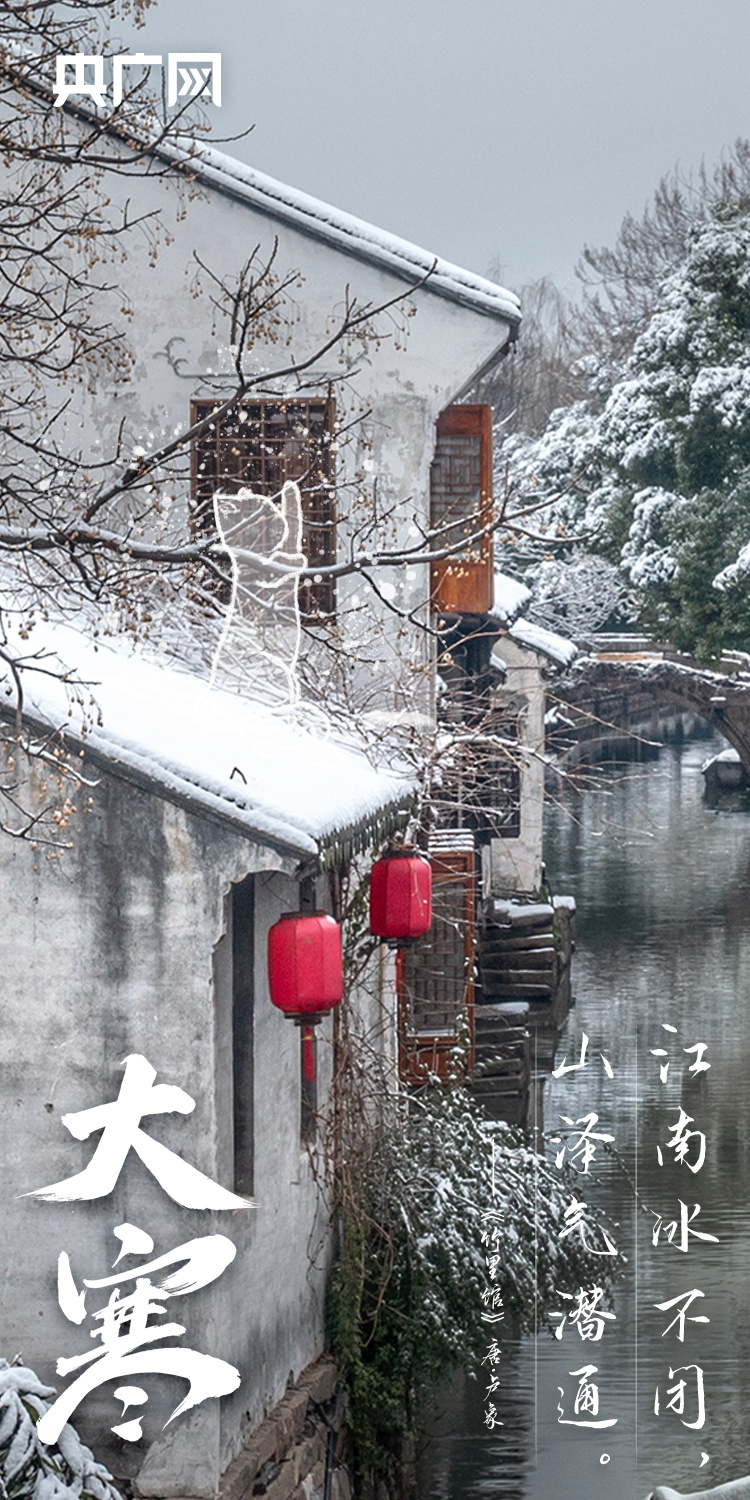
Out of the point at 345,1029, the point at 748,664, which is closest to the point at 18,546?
the point at 345,1029

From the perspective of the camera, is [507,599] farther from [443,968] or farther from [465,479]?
[465,479]

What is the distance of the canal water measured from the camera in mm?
12281

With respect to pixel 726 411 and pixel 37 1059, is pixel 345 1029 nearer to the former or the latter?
pixel 37 1059

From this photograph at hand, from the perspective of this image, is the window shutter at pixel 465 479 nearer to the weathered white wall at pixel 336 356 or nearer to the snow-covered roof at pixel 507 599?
the weathered white wall at pixel 336 356

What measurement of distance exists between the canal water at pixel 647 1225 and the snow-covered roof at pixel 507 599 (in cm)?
308

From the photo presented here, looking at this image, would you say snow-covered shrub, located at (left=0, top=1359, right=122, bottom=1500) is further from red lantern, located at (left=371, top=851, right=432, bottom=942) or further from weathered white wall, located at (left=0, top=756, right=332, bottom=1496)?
red lantern, located at (left=371, top=851, right=432, bottom=942)

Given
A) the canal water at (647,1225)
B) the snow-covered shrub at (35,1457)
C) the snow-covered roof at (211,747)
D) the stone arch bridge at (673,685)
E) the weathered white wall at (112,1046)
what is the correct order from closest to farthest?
the snow-covered shrub at (35,1457) < the snow-covered roof at (211,747) < the weathered white wall at (112,1046) < the canal water at (647,1225) < the stone arch bridge at (673,685)

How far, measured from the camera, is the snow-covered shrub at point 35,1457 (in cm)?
678

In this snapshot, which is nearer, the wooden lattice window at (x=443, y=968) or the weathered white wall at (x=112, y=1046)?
the weathered white wall at (x=112, y=1046)

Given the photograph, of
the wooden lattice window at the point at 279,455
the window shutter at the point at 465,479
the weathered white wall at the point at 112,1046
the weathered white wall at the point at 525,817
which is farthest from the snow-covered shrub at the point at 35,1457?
the weathered white wall at the point at 525,817

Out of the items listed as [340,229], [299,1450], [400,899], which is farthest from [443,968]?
[299,1450]

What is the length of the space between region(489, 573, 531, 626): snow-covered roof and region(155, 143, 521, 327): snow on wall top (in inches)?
339

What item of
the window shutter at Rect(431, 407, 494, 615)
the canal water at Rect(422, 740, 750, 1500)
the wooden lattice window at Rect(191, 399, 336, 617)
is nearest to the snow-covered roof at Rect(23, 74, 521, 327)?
the wooden lattice window at Rect(191, 399, 336, 617)

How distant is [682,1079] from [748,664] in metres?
20.2
